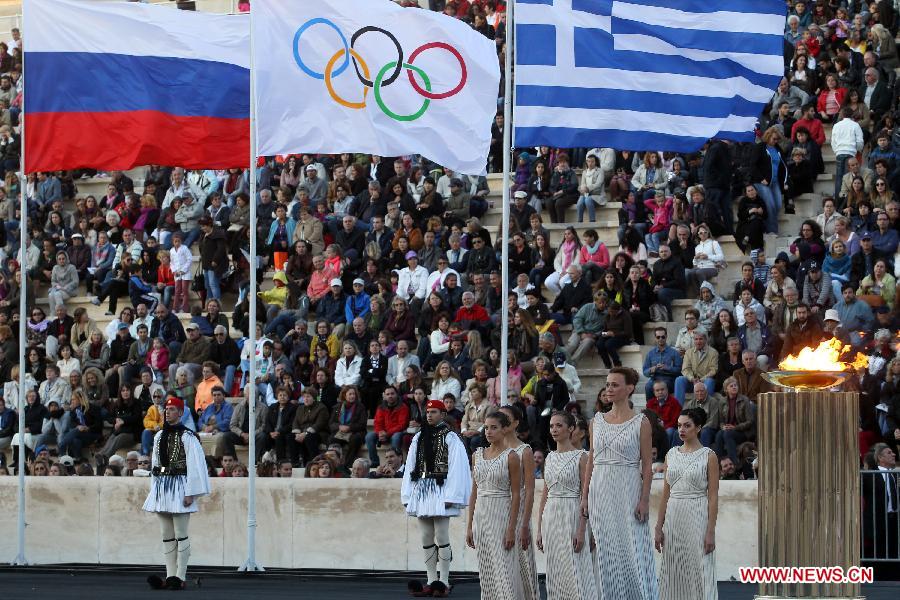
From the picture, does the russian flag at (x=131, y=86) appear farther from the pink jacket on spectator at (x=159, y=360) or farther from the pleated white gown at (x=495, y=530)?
the pleated white gown at (x=495, y=530)

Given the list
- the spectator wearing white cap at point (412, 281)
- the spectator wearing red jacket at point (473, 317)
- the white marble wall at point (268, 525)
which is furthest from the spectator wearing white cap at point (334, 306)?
the white marble wall at point (268, 525)

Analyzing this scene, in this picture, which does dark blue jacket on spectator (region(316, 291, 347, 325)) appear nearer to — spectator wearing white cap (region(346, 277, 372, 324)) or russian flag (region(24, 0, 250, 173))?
spectator wearing white cap (region(346, 277, 372, 324))

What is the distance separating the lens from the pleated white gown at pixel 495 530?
1534 centimetres

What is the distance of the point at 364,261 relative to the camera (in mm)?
29391

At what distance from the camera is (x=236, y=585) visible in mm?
20672

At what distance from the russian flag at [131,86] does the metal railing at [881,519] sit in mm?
8173

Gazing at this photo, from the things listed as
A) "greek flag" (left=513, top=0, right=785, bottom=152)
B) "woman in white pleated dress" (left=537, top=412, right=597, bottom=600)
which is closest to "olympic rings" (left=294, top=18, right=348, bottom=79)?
"greek flag" (left=513, top=0, right=785, bottom=152)

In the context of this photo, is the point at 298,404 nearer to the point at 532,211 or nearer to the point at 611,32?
the point at 532,211

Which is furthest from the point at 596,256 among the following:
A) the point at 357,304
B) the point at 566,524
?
the point at 566,524

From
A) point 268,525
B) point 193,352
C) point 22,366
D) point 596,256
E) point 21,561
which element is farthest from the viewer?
point 193,352

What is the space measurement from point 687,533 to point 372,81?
7861mm

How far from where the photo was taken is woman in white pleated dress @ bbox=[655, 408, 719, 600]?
48.9 feet

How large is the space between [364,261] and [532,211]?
9.30 feet

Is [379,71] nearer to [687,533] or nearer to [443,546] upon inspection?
[443,546]
